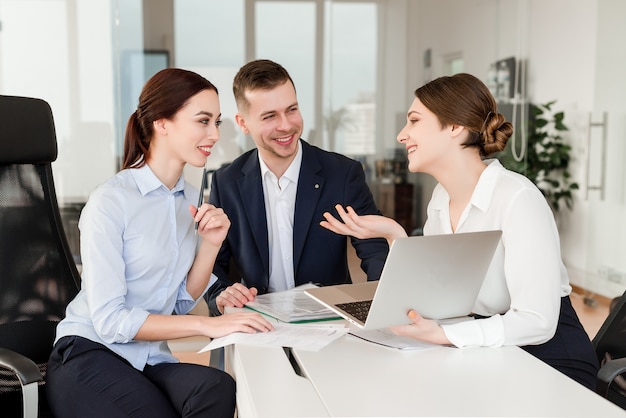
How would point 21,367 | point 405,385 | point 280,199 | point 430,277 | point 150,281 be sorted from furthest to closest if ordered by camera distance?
point 280,199 → point 150,281 → point 21,367 → point 430,277 → point 405,385

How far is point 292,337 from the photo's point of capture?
1750 mm

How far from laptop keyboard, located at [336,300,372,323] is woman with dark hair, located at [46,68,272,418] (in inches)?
7.4

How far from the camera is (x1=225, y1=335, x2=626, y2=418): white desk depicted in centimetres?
129

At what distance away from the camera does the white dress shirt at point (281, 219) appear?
2709 mm

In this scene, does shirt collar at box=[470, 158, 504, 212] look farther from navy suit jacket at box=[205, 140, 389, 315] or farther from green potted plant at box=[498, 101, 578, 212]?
green potted plant at box=[498, 101, 578, 212]

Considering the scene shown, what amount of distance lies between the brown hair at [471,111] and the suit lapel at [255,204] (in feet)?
2.75

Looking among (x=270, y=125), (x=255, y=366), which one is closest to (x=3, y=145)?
(x=270, y=125)

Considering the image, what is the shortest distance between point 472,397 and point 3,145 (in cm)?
156

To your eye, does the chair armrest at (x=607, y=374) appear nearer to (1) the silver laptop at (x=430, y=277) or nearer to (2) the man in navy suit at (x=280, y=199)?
(1) the silver laptop at (x=430, y=277)

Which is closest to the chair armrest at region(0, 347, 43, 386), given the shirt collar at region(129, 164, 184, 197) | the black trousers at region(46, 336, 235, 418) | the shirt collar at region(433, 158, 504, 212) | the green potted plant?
the black trousers at region(46, 336, 235, 418)

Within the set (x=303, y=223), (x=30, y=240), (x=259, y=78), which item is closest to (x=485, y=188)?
(x=303, y=223)

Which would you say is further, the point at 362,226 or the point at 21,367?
the point at 362,226

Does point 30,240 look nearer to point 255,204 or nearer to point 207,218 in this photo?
point 207,218

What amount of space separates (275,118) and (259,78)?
0.50 feet
